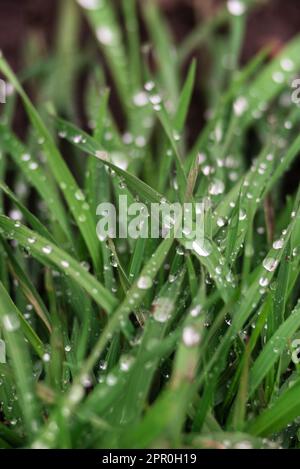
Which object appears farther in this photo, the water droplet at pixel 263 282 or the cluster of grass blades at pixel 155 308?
the water droplet at pixel 263 282

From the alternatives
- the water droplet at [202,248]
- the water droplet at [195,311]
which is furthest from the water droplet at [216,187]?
the water droplet at [195,311]

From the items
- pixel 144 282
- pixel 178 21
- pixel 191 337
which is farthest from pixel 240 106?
pixel 191 337

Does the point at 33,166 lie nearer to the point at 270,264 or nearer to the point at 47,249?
the point at 47,249

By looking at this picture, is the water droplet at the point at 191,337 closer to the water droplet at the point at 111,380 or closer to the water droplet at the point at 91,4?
the water droplet at the point at 111,380

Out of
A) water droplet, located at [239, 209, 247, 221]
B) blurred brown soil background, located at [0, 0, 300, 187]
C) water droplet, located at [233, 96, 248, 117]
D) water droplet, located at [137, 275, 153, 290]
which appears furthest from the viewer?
blurred brown soil background, located at [0, 0, 300, 187]

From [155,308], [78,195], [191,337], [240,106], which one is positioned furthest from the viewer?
[240,106]

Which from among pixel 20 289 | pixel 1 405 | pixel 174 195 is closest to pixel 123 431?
pixel 1 405

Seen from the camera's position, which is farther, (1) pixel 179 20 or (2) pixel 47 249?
(1) pixel 179 20

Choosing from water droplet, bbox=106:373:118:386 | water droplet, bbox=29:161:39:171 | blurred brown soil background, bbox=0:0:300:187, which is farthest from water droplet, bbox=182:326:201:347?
blurred brown soil background, bbox=0:0:300:187

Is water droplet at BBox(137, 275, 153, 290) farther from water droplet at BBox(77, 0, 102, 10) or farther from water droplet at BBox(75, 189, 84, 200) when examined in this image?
water droplet at BBox(77, 0, 102, 10)
